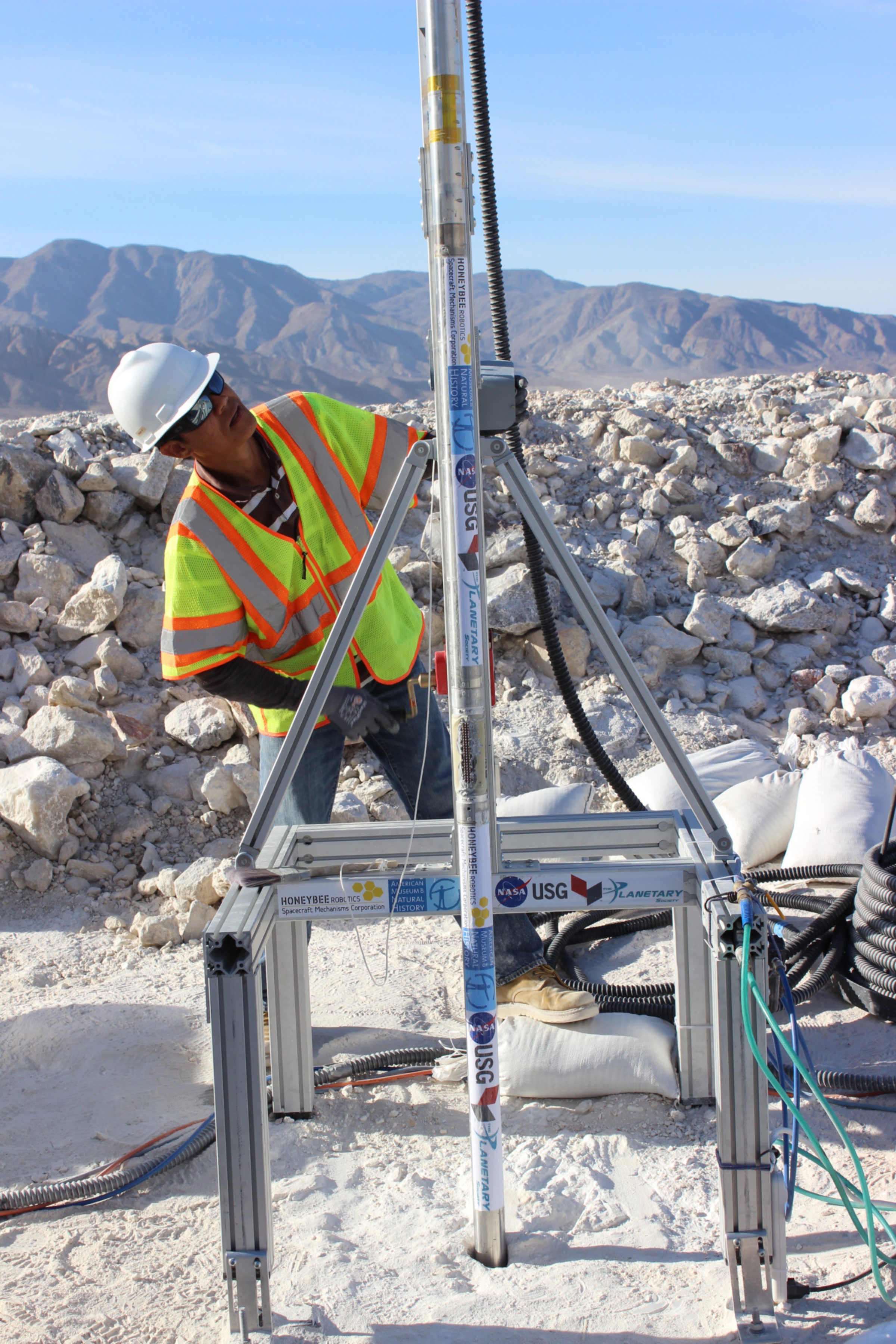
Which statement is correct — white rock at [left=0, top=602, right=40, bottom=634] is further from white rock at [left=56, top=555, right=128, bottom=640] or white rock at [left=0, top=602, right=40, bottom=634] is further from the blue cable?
the blue cable

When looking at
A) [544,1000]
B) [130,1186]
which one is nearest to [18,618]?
[130,1186]

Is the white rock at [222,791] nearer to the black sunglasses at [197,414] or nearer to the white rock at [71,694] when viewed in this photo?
the white rock at [71,694]

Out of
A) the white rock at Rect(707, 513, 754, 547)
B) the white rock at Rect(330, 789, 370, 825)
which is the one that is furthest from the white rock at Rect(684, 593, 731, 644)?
the white rock at Rect(330, 789, 370, 825)

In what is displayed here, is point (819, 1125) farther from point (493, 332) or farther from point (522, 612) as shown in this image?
point (522, 612)

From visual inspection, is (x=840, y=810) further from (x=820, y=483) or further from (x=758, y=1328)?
Result: (x=820, y=483)

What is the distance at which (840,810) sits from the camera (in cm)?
329

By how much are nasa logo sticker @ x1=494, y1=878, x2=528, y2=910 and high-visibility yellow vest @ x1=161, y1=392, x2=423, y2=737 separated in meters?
0.87

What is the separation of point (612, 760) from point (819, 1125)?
6.67ft

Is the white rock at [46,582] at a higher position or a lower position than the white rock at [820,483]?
lower

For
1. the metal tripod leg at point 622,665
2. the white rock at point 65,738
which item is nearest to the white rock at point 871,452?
the metal tripod leg at point 622,665

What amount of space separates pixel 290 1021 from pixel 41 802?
1.94m

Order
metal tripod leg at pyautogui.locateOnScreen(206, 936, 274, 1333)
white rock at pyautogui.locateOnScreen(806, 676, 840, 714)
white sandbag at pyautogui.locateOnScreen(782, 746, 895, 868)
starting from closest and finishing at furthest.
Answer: metal tripod leg at pyautogui.locateOnScreen(206, 936, 274, 1333), white sandbag at pyautogui.locateOnScreen(782, 746, 895, 868), white rock at pyautogui.locateOnScreen(806, 676, 840, 714)

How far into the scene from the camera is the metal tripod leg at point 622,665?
1.76 m

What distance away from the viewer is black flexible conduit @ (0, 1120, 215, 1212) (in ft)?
6.95
